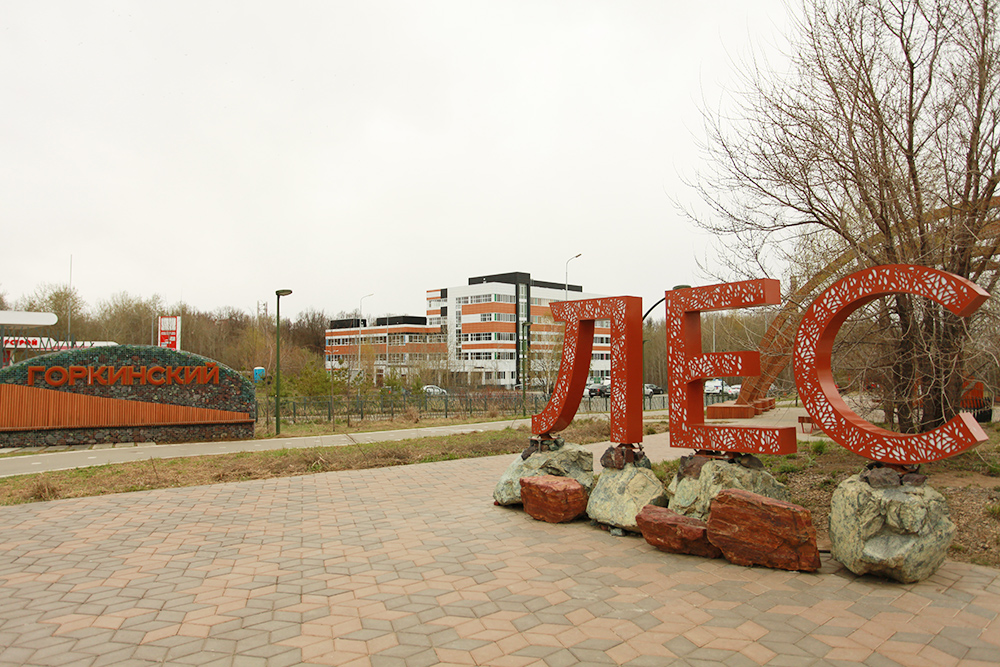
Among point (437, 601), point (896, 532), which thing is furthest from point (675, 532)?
point (437, 601)

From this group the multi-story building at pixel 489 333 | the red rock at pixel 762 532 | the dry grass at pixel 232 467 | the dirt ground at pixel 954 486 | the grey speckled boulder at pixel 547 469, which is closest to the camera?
the red rock at pixel 762 532

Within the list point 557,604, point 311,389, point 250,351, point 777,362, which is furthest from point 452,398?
point 250,351

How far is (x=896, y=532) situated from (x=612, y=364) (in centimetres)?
356

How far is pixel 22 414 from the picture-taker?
1717cm

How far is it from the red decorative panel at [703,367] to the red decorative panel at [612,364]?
A: 48cm

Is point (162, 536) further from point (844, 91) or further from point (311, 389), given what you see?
point (311, 389)

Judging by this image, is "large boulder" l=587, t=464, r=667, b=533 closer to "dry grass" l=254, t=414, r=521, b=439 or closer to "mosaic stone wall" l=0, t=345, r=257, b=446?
"dry grass" l=254, t=414, r=521, b=439

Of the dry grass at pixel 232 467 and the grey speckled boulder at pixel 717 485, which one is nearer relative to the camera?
the grey speckled boulder at pixel 717 485

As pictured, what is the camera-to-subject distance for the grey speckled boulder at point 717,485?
6352mm

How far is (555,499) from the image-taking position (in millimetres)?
7438

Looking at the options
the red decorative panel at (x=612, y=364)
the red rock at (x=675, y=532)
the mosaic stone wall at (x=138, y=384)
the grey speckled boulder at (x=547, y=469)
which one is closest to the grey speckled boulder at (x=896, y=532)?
the red rock at (x=675, y=532)

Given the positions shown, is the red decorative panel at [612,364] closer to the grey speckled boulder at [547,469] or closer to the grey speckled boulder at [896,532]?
the grey speckled boulder at [547,469]

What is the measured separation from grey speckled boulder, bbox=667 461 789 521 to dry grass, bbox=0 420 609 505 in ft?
24.9

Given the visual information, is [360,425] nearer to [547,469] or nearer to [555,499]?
[547,469]
